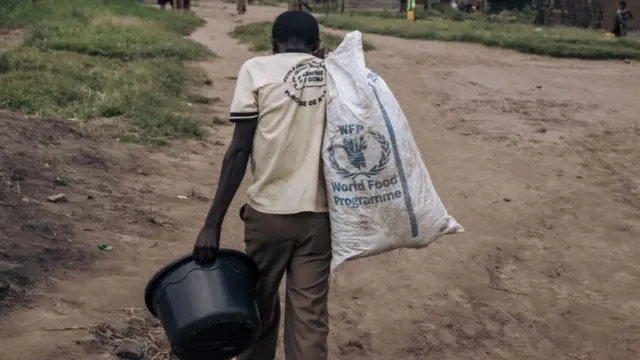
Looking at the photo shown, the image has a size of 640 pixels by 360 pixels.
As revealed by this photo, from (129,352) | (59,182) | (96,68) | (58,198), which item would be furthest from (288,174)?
(96,68)

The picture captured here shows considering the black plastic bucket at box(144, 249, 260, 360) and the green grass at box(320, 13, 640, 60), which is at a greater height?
the black plastic bucket at box(144, 249, 260, 360)

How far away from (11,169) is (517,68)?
1321 centimetres

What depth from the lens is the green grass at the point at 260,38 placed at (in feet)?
61.3

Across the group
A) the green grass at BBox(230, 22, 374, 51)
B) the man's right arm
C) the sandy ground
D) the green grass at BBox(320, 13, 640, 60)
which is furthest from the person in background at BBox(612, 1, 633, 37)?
the man's right arm

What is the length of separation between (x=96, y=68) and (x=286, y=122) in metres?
9.60

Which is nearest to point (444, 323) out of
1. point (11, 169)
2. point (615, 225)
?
point (615, 225)

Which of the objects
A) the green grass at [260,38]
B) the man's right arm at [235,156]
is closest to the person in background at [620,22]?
the green grass at [260,38]

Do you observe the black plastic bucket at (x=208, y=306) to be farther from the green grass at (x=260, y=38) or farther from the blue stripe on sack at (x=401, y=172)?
the green grass at (x=260, y=38)

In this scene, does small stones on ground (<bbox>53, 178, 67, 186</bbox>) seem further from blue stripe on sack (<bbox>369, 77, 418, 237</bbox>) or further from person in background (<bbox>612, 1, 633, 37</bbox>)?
person in background (<bbox>612, 1, 633, 37</bbox>)

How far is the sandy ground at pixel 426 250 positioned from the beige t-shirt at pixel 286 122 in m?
1.28

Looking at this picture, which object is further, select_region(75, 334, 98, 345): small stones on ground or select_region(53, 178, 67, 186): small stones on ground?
select_region(53, 178, 67, 186): small stones on ground

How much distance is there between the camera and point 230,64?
15844 mm

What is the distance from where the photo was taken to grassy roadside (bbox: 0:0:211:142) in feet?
29.9

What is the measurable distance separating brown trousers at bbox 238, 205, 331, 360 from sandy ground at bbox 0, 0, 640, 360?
1.03 m
